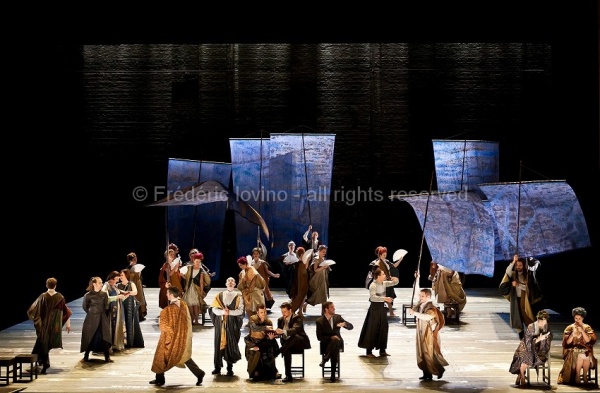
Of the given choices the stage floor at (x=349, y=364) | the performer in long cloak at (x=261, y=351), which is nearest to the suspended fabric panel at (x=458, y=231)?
the stage floor at (x=349, y=364)

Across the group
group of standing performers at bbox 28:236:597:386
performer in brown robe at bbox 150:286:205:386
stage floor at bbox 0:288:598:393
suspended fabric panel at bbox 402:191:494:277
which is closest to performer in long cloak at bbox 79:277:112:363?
group of standing performers at bbox 28:236:597:386

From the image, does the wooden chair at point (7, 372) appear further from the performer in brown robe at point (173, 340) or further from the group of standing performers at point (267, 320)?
the performer in brown robe at point (173, 340)

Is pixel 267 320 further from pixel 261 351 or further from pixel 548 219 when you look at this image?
pixel 548 219

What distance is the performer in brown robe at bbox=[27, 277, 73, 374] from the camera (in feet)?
32.7

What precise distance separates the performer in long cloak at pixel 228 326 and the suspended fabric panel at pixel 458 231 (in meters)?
2.84

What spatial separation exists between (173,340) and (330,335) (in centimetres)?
162

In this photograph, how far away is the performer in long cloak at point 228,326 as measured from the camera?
9859mm

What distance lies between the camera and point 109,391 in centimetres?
907

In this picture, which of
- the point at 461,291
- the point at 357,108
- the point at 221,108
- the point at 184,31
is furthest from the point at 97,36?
the point at 461,291

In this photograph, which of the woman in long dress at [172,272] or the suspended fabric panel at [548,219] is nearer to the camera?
the suspended fabric panel at [548,219]

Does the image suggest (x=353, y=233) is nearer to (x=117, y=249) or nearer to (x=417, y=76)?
(x=417, y=76)

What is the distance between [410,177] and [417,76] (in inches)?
67.2

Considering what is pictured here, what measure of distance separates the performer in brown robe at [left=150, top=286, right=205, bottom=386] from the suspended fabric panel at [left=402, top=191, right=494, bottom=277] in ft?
11.8

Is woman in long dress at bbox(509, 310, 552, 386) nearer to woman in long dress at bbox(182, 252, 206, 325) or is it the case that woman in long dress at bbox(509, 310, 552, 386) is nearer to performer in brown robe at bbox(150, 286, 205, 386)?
performer in brown robe at bbox(150, 286, 205, 386)
